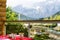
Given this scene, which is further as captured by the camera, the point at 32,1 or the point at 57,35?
the point at 32,1

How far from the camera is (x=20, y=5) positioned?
172 inches

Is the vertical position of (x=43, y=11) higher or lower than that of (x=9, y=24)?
higher

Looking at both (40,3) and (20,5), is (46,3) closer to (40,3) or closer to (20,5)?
(40,3)

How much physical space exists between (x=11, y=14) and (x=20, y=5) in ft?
1.40

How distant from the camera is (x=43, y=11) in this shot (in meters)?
4.36

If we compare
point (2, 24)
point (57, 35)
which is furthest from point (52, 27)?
point (2, 24)

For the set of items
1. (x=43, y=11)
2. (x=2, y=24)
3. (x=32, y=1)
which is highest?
(x=32, y=1)

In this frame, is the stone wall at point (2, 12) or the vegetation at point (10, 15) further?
the vegetation at point (10, 15)

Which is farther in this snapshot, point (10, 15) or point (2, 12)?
point (10, 15)

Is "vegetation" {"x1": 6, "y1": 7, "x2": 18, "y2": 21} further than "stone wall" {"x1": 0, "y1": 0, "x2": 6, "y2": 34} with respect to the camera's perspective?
Yes

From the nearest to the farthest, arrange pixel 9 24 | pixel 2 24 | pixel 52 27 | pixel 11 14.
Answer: pixel 52 27 → pixel 9 24 → pixel 2 24 → pixel 11 14

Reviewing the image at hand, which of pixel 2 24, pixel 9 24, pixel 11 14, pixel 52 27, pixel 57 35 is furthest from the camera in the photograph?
pixel 11 14

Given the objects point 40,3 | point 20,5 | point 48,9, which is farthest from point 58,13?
point 20,5

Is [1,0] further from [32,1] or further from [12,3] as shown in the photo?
[32,1]
